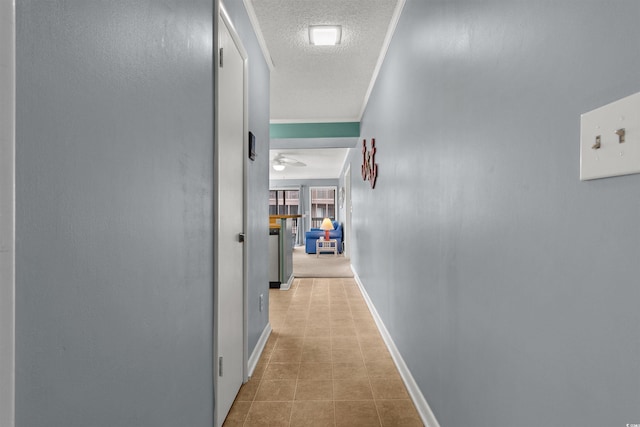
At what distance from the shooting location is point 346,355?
8.55 ft

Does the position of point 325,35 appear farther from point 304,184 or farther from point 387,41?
point 304,184

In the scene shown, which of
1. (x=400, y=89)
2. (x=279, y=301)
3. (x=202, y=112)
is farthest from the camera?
(x=279, y=301)

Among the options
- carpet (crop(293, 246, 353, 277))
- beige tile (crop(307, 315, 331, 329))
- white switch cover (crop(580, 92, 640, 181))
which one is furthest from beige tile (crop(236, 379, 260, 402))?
carpet (crop(293, 246, 353, 277))

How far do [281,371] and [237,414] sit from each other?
536 mm

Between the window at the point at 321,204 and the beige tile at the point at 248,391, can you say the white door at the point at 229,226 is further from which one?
the window at the point at 321,204

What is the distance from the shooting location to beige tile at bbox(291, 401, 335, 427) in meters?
1.76

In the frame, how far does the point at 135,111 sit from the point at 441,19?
53.9 inches

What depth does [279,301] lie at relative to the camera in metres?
4.15

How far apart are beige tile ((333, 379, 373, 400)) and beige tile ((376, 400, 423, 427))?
0.11 m

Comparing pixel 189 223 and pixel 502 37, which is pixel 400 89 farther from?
pixel 189 223

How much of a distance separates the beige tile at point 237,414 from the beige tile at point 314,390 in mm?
301

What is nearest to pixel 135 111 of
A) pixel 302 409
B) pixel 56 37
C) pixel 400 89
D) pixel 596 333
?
pixel 56 37

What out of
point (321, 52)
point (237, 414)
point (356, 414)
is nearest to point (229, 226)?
point (237, 414)

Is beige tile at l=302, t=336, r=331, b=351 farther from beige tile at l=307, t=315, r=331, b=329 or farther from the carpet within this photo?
the carpet
